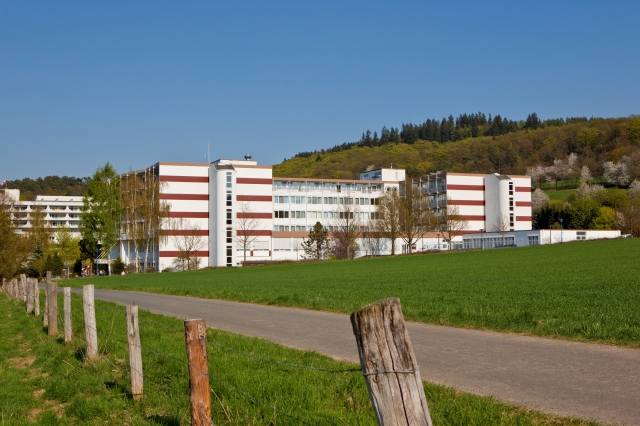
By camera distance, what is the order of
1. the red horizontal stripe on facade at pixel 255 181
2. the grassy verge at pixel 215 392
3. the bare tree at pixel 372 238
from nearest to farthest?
the grassy verge at pixel 215 392
the bare tree at pixel 372 238
the red horizontal stripe on facade at pixel 255 181

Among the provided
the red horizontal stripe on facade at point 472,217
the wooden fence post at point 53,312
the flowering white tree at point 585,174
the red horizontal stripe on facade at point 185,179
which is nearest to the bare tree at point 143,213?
the red horizontal stripe on facade at point 185,179

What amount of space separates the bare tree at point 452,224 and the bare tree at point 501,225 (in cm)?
492

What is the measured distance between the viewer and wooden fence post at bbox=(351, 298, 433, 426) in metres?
3.76

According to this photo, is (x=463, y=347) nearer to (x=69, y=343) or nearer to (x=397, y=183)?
(x=69, y=343)

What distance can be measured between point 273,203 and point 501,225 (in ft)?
126

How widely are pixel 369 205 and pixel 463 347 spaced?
4343 inches

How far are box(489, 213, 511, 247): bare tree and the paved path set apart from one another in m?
99.7

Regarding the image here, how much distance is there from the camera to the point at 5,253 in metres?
56.4

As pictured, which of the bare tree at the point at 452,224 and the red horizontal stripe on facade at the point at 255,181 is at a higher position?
the red horizontal stripe on facade at the point at 255,181

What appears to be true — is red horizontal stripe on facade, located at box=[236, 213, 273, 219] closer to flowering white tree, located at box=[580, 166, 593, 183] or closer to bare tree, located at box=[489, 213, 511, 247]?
bare tree, located at box=[489, 213, 511, 247]

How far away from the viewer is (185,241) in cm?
10238

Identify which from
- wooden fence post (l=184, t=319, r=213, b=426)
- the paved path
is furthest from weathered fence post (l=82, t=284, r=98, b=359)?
wooden fence post (l=184, t=319, r=213, b=426)

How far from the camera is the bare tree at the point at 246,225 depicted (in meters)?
106

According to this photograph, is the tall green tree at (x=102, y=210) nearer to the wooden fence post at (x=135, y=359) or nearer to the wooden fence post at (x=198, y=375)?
the wooden fence post at (x=135, y=359)
